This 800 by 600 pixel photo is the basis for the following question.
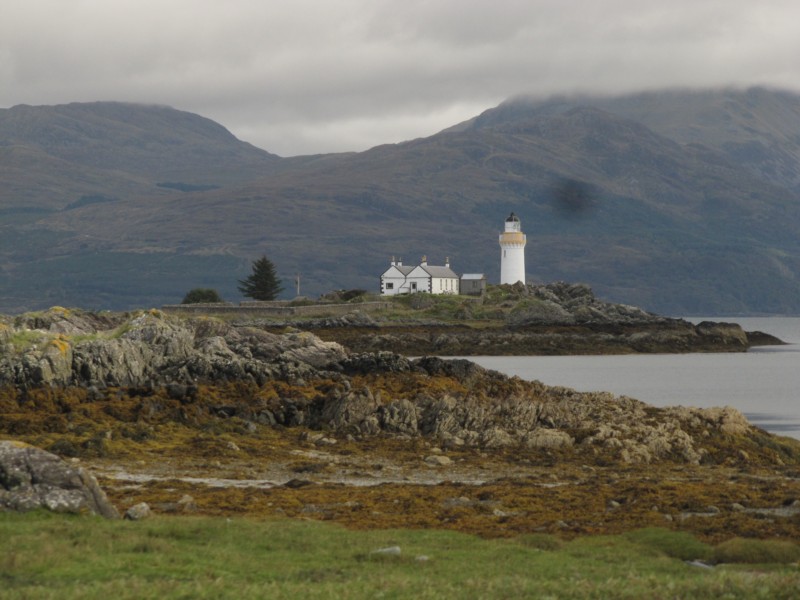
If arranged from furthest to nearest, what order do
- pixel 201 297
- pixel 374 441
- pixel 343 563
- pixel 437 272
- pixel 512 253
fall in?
pixel 512 253, pixel 437 272, pixel 201 297, pixel 374 441, pixel 343 563

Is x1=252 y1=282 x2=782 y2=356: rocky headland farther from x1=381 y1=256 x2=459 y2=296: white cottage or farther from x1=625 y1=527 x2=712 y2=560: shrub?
x1=625 y1=527 x2=712 y2=560: shrub

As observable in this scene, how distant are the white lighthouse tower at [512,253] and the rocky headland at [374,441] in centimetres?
12145

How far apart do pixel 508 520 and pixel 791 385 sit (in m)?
79.0

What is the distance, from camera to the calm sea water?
3100 inches

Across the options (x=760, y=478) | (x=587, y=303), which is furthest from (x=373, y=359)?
(x=587, y=303)

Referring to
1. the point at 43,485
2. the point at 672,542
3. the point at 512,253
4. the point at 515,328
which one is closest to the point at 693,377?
the point at 515,328

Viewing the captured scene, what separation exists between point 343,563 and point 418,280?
156m

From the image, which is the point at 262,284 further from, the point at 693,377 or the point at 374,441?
the point at 374,441

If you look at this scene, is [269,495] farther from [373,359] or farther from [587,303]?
[587,303]

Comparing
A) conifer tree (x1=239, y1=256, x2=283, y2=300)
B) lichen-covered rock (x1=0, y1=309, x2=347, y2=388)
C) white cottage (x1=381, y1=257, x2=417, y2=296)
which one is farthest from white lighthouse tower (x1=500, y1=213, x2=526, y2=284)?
lichen-covered rock (x1=0, y1=309, x2=347, y2=388)

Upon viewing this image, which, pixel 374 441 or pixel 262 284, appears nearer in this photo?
pixel 374 441

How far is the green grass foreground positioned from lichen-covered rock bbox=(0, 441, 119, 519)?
1.59 ft

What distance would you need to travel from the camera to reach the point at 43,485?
22422mm

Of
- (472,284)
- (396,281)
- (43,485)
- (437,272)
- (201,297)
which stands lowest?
(43,485)
